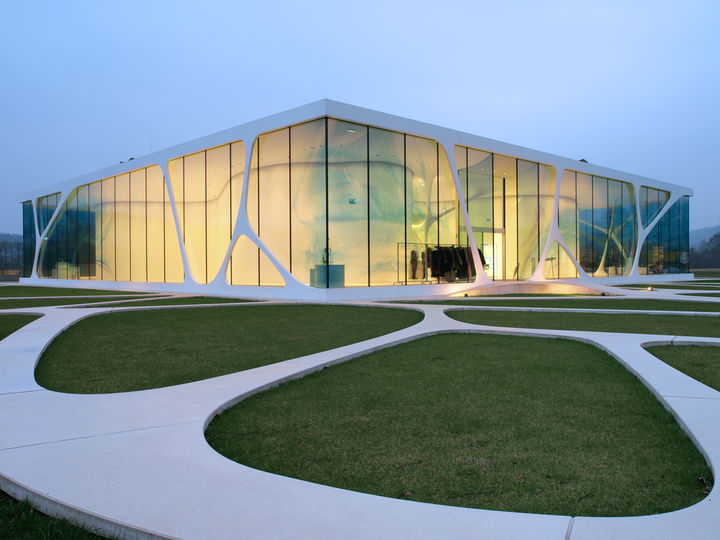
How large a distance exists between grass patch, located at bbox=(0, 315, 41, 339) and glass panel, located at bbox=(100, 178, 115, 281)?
1877 cm

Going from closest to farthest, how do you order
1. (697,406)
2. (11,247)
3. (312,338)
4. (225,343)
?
(697,406) < (225,343) < (312,338) < (11,247)

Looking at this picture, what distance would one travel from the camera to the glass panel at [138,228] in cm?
2836

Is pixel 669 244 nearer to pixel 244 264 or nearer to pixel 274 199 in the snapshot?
Answer: pixel 274 199

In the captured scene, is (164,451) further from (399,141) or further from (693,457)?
(399,141)

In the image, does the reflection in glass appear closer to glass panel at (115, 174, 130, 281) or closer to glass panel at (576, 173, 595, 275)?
glass panel at (115, 174, 130, 281)

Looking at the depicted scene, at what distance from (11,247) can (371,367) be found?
78567 millimetres

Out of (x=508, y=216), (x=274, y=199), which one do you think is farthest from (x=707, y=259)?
(x=274, y=199)

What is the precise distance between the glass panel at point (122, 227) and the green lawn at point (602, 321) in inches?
889

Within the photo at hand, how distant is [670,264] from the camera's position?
38.3 metres

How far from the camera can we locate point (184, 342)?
846cm

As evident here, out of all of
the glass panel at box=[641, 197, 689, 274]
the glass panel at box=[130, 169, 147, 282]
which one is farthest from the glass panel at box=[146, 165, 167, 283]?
the glass panel at box=[641, 197, 689, 274]

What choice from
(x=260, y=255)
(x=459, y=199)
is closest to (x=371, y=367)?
(x=260, y=255)

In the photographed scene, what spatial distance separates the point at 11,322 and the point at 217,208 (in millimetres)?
13451

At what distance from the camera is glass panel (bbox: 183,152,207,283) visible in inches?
976
